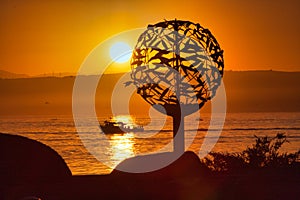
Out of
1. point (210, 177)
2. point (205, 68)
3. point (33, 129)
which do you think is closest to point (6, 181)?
point (210, 177)

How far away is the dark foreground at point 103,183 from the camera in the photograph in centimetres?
604

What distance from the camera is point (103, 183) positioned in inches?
243

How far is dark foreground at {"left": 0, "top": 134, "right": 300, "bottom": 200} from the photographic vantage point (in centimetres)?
604

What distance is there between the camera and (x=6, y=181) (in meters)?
6.57

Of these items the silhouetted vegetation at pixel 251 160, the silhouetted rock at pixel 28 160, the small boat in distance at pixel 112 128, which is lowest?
the small boat in distance at pixel 112 128

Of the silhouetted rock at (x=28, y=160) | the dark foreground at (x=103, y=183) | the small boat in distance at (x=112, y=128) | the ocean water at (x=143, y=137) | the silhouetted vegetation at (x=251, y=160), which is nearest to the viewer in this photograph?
the dark foreground at (x=103, y=183)

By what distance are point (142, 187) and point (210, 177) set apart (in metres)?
0.71

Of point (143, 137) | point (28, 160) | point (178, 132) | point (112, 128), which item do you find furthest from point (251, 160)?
point (112, 128)

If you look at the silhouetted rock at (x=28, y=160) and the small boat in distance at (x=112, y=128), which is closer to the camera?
the silhouetted rock at (x=28, y=160)

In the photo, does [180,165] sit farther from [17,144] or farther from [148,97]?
[17,144]

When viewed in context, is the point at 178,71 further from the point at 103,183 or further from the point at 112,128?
the point at 112,128

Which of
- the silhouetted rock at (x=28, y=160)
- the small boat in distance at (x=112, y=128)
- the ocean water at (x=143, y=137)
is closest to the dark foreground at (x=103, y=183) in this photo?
the silhouetted rock at (x=28, y=160)

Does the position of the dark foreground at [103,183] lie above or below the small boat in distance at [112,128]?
above

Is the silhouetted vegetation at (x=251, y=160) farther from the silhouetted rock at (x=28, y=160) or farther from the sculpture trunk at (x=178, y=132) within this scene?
the silhouetted rock at (x=28, y=160)
